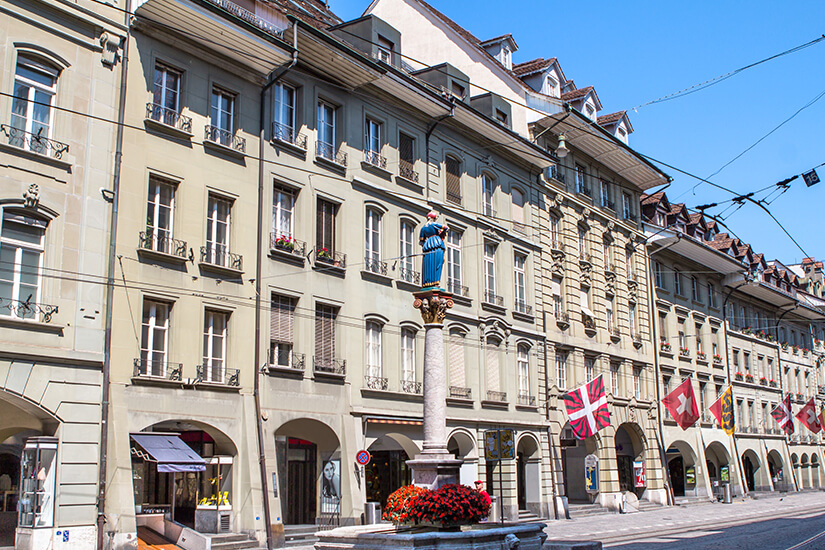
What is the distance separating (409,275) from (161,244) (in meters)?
10.3

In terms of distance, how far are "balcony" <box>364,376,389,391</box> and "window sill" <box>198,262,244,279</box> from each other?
6.03m

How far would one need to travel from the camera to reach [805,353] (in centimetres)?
6900

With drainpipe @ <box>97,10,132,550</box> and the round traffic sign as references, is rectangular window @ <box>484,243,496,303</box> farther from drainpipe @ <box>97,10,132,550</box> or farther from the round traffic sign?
drainpipe @ <box>97,10,132,550</box>

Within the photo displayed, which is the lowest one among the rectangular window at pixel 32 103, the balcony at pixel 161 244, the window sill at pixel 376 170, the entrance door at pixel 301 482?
the entrance door at pixel 301 482

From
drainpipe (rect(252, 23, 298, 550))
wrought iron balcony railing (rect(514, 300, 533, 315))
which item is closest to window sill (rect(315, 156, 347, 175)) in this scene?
drainpipe (rect(252, 23, 298, 550))

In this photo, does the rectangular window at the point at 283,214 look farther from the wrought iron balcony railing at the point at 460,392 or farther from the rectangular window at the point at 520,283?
the rectangular window at the point at 520,283

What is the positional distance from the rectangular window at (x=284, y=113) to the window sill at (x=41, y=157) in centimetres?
707

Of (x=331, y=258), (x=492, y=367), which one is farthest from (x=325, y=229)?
(x=492, y=367)

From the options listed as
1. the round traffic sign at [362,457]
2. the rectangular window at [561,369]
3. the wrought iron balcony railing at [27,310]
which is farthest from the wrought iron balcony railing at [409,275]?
the wrought iron balcony railing at [27,310]

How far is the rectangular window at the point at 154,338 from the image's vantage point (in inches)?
862

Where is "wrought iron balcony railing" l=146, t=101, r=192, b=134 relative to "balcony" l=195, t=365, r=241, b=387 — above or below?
above

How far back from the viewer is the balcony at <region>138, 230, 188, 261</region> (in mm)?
22078

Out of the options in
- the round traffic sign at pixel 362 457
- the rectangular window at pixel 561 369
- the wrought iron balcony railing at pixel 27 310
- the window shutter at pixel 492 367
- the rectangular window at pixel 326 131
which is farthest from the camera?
the rectangular window at pixel 561 369

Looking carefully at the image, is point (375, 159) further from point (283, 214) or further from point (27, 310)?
point (27, 310)
